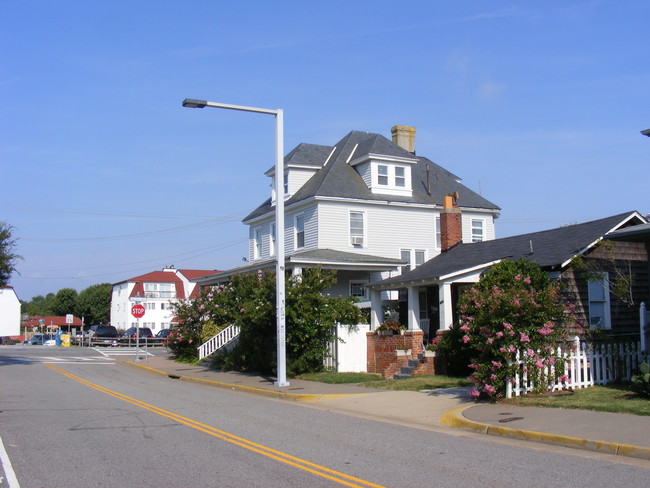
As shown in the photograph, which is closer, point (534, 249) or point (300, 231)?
point (534, 249)

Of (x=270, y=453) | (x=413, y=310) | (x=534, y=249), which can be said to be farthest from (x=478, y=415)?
(x=534, y=249)

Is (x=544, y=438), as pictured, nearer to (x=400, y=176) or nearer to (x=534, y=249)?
(x=534, y=249)

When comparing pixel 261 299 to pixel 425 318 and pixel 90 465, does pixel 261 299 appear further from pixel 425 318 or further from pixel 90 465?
pixel 90 465

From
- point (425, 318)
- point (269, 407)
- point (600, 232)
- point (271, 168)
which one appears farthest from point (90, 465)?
point (271, 168)

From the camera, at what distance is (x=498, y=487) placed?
7.36 m

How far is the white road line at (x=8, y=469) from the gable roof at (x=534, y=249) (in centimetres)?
1339

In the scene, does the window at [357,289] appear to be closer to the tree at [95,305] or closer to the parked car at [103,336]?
the parked car at [103,336]

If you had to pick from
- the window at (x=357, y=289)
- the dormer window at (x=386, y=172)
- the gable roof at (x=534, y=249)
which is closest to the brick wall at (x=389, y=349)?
the gable roof at (x=534, y=249)

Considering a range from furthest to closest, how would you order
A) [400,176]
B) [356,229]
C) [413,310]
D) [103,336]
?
1. [103,336]
2. [400,176]
3. [356,229]
4. [413,310]

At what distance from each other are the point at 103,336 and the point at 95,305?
176ft

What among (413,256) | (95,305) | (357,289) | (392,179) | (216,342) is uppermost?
(392,179)

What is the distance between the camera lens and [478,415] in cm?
1231

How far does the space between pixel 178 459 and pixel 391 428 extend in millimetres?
4406

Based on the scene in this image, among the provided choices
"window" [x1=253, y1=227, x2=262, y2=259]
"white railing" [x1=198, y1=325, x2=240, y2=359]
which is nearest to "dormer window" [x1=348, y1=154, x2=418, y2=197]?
"window" [x1=253, y1=227, x2=262, y2=259]
